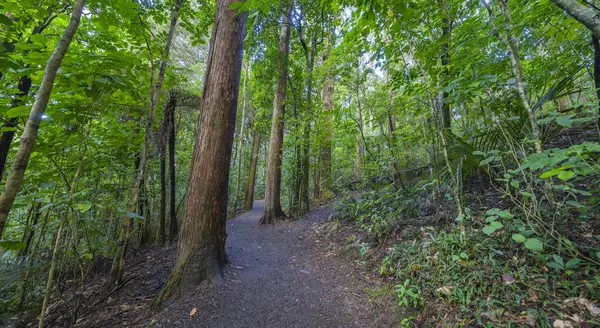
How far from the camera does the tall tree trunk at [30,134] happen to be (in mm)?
1276

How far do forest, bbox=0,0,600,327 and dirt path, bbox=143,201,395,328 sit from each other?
25mm

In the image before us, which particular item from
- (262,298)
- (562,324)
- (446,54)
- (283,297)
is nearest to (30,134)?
(262,298)

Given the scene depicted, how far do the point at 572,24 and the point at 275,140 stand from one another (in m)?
6.12

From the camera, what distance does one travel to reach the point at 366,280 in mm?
3016

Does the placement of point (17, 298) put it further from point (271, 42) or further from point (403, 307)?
point (271, 42)

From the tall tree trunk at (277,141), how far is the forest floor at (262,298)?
2.68 m

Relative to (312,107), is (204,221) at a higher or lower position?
lower

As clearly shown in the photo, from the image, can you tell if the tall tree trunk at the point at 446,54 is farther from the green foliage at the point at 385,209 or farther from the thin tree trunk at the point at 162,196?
the thin tree trunk at the point at 162,196

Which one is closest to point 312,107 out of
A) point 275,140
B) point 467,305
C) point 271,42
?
point 275,140

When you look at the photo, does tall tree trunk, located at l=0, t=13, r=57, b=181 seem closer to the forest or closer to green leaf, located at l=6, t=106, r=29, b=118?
the forest

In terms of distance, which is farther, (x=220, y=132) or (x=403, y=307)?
(x=220, y=132)

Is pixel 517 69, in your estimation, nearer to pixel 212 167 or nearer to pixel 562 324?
pixel 562 324

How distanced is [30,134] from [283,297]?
111 inches

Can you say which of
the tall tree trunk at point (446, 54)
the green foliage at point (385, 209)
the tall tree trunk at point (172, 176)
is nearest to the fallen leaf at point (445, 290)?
the green foliage at point (385, 209)
